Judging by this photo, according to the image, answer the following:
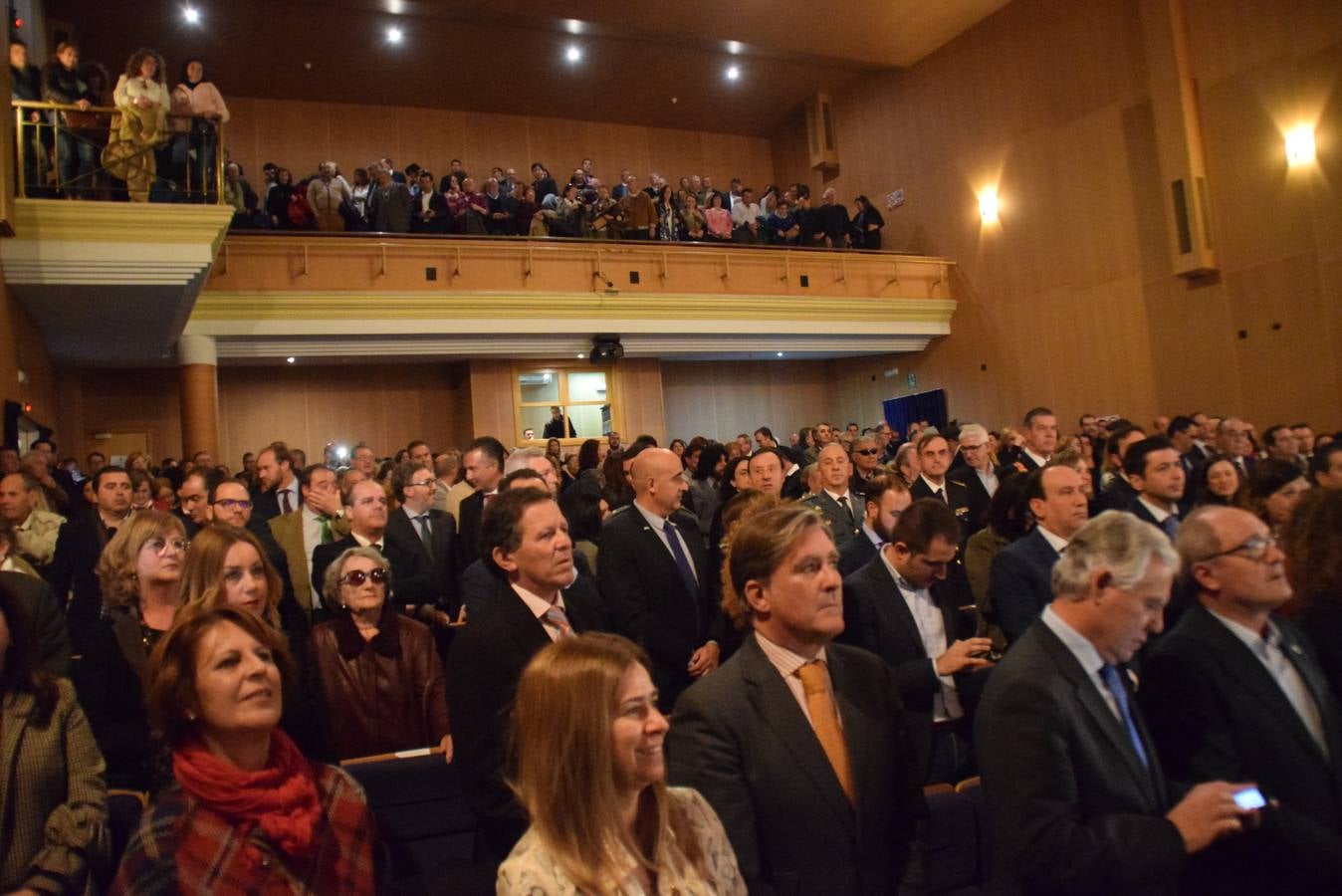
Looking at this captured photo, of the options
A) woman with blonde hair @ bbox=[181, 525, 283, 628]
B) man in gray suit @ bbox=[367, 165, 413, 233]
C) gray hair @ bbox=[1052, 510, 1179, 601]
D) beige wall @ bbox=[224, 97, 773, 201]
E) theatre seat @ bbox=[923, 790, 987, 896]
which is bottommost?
theatre seat @ bbox=[923, 790, 987, 896]

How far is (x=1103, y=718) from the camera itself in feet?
6.00

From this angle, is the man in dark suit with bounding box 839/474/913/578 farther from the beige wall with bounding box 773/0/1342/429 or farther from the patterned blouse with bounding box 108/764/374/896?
the beige wall with bounding box 773/0/1342/429

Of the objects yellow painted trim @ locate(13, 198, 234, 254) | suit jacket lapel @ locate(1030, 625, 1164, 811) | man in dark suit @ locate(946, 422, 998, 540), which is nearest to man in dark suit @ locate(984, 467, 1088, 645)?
suit jacket lapel @ locate(1030, 625, 1164, 811)

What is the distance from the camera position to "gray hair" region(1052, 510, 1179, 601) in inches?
74.1

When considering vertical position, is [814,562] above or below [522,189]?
below

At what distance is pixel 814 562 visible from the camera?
1984 millimetres

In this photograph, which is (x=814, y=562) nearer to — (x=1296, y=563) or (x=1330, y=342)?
(x=1296, y=563)

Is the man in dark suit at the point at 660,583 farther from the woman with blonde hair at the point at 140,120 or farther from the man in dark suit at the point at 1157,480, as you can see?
the woman with blonde hair at the point at 140,120

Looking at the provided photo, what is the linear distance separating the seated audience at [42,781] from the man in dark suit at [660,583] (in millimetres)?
1625

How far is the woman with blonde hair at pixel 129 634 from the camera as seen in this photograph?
99.3 inches

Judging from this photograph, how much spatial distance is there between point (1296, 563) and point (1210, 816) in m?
0.93

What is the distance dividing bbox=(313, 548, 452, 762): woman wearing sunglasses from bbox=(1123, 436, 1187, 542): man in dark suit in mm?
2747

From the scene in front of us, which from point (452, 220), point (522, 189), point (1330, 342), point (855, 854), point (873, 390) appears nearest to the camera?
point (855, 854)

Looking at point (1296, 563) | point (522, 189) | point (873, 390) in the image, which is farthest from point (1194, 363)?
point (1296, 563)
